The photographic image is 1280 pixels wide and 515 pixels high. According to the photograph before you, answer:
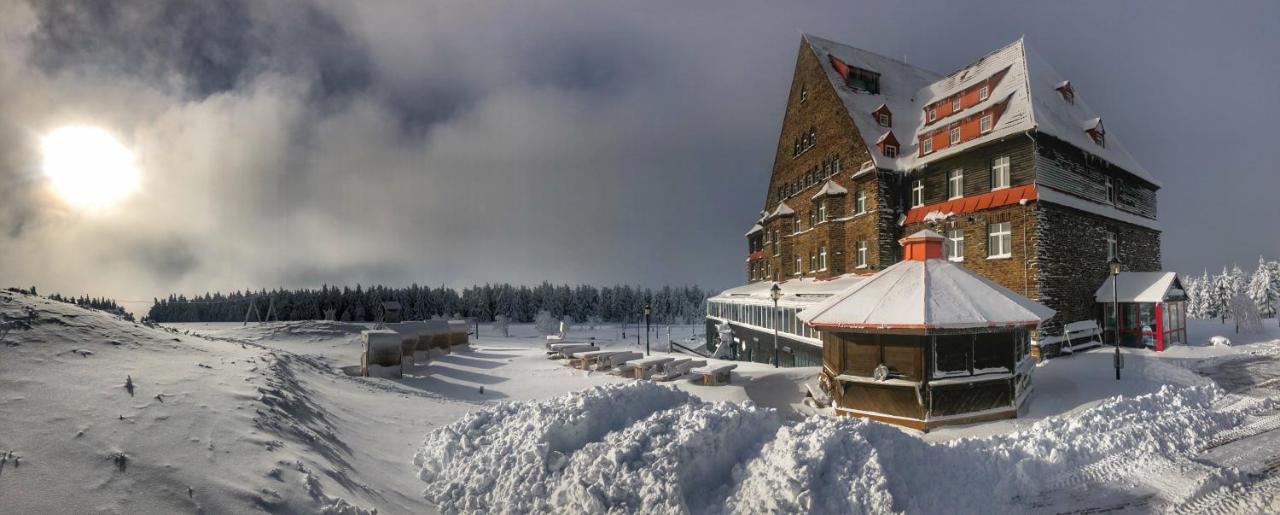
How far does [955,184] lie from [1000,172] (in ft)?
6.49

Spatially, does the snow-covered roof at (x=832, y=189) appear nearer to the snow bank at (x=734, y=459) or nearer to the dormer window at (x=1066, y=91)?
the dormer window at (x=1066, y=91)

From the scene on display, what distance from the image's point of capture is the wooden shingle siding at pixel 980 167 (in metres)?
20.2

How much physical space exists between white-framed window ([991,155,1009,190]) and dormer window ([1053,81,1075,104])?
792 centimetres

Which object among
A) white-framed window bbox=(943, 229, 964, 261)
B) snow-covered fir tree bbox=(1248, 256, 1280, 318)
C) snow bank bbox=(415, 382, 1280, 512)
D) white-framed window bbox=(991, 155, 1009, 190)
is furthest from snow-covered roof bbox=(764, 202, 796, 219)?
snow-covered fir tree bbox=(1248, 256, 1280, 318)

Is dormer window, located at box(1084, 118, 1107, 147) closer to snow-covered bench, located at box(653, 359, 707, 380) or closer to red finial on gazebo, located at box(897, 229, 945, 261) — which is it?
red finial on gazebo, located at box(897, 229, 945, 261)

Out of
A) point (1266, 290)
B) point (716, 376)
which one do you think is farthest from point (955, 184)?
point (1266, 290)

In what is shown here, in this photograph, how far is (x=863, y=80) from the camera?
98.9ft

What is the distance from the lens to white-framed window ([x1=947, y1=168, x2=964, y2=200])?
22.6m

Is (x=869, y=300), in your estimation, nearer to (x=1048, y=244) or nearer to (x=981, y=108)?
(x=1048, y=244)

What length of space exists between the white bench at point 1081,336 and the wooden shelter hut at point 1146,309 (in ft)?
2.21

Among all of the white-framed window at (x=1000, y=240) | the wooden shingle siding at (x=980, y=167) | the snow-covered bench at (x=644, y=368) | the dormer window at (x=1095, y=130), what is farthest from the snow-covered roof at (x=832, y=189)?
the snow-covered bench at (x=644, y=368)

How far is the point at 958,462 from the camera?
7.48 m

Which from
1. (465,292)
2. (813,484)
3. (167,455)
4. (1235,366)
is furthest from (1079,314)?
(465,292)

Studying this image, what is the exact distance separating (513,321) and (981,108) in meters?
99.4
